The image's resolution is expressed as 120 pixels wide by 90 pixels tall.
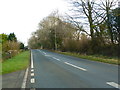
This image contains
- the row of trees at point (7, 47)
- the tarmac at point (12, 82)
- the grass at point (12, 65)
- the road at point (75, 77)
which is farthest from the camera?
the row of trees at point (7, 47)

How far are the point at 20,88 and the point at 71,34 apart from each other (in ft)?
148

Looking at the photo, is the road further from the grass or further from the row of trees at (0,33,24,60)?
the row of trees at (0,33,24,60)

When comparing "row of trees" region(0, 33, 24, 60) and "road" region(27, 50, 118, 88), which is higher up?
"row of trees" region(0, 33, 24, 60)

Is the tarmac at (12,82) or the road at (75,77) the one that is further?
the tarmac at (12,82)

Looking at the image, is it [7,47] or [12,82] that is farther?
[7,47]

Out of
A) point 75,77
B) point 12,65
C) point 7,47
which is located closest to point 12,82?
point 75,77

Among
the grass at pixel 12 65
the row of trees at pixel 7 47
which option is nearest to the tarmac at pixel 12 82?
the grass at pixel 12 65

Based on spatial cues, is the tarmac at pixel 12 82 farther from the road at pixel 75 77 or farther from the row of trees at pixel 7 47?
the row of trees at pixel 7 47

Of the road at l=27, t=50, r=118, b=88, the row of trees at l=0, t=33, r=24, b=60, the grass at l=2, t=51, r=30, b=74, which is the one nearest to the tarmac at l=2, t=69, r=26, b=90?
the road at l=27, t=50, r=118, b=88

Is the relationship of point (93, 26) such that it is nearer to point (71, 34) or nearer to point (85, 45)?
point (85, 45)

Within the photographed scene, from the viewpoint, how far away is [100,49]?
2917cm

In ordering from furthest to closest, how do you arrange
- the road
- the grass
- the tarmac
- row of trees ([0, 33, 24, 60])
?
row of trees ([0, 33, 24, 60])
the grass
the tarmac
the road

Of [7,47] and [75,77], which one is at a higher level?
[7,47]

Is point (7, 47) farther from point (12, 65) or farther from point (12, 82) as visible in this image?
point (12, 82)
